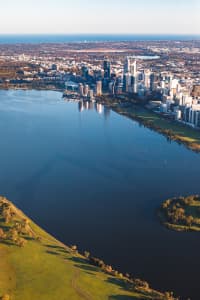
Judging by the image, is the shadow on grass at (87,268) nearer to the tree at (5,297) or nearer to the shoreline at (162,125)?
the tree at (5,297)

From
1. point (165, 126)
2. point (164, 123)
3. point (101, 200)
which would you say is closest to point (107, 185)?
point (101, 200)

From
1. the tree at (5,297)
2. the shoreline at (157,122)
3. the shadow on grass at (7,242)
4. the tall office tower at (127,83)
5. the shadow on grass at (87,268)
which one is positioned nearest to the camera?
the tree at (5,297)

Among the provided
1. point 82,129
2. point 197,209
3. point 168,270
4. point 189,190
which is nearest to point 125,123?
point 82,129

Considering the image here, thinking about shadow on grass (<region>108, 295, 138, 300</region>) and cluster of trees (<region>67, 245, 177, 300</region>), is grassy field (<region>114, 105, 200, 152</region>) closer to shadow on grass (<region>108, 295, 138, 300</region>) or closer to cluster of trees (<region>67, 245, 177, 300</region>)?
cluster of trees (<region>67, 245, 177, 300</region>)

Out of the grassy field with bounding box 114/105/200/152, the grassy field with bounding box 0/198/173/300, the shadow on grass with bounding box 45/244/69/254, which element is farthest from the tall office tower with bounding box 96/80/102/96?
the shadow on grass with bounding box 45/244/69/254

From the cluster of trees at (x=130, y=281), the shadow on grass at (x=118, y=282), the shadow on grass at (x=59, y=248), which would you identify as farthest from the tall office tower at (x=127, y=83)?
the shadow on grass at (x=118, y=282)

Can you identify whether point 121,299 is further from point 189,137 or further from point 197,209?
point 189,137
